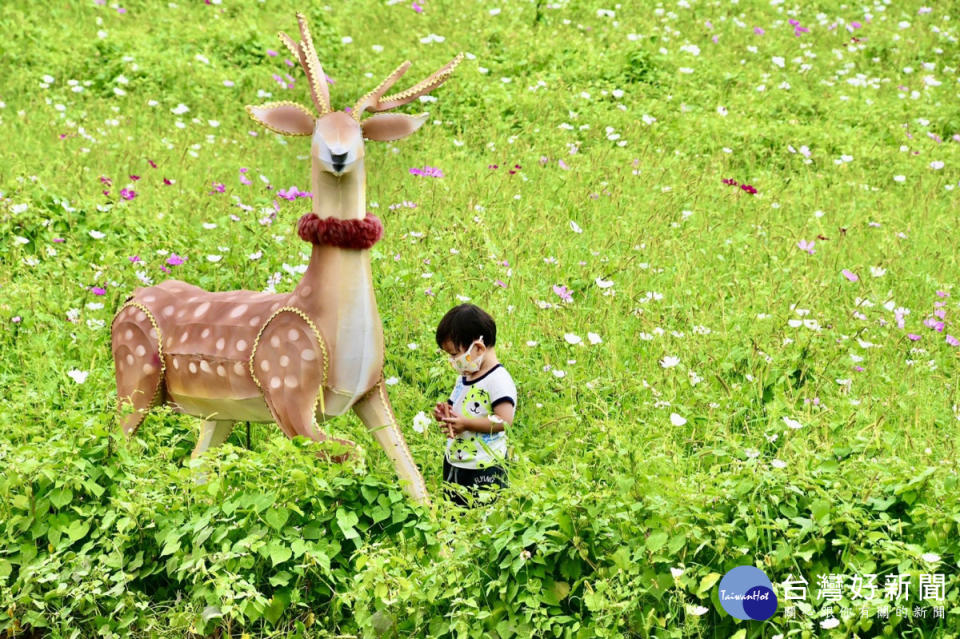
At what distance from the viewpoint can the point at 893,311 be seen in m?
Result: 6.82

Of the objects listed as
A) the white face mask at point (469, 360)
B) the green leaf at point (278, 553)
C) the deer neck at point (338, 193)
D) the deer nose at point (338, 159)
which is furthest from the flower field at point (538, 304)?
the deer nose at point (338, 159)

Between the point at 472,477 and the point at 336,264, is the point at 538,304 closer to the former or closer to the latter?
the point at 472,477

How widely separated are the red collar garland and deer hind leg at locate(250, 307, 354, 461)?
31 centimetres

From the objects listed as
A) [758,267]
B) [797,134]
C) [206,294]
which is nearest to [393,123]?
[206,294]

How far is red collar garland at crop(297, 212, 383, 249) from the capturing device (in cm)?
Answer: 485

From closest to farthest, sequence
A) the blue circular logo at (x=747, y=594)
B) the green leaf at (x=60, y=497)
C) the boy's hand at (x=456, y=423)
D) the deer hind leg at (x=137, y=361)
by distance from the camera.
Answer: the blue circular logo at (x=747, y=594), the green leaf at (x=60, y=497), the boy's hand at (x=456, y=423), the deer hind leg at (x=137, y=361)

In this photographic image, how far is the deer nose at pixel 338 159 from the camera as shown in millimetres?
4789

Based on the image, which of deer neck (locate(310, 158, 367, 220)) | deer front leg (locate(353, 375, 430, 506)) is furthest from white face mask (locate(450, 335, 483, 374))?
deer neck (locate(310, 158, 367, 220))

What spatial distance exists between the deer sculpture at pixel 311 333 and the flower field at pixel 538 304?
0.30 metres

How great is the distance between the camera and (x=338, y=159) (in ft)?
15.7

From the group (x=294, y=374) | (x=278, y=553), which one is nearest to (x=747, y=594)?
(x=278, y=553)

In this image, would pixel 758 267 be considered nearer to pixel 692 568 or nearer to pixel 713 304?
pixel 713 304

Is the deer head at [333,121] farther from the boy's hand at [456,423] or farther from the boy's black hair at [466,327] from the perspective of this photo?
the boy's hand at [456,423]

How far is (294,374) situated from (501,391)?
2.80 ft
